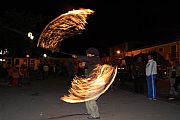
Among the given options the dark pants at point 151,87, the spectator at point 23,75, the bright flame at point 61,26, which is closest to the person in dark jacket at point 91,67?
the bright flame at point 61,26

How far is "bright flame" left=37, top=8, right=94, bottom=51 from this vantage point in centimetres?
1464

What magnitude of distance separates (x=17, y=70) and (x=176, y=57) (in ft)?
57.0

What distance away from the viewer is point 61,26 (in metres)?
15.3

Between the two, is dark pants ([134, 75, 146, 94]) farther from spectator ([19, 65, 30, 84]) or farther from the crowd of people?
spectator ([19, 65, 30, 84])

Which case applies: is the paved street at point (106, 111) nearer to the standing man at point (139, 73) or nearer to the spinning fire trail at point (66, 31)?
the spinning fire trail at point (66, 31)

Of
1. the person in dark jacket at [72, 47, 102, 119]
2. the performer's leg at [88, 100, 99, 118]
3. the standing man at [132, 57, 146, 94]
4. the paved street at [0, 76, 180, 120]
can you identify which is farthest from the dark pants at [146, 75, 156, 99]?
the performer's leg at [88, 100, 99, 118]

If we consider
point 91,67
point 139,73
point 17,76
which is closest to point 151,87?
point 139,73

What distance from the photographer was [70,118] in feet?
35.2

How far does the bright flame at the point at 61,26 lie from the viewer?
48.0ft

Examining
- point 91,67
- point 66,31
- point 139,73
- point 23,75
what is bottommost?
point 23,75

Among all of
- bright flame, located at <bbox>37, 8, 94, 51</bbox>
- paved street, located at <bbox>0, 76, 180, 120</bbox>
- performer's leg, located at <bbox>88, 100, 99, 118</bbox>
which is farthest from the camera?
bright flame, located at <bbox>37, 8, 94, 51</bbox>

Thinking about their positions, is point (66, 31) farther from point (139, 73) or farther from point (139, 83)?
point (139, 83)

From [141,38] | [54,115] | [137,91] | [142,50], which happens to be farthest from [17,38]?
[54,115]

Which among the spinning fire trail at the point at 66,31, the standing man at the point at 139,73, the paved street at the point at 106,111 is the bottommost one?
the paved street at the point at 106,111
